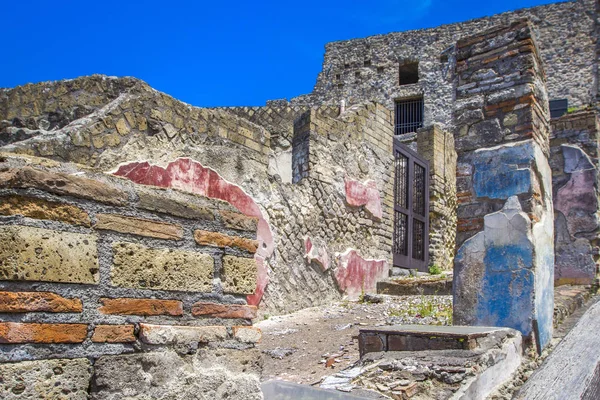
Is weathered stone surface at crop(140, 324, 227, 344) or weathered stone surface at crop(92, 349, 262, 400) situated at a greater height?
weathered stone surface at crop(140, 324, 227, 344)

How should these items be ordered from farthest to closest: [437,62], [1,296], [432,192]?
[437,62], [432,192], [1,296]

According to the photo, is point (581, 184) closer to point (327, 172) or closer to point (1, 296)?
point (327, 172)

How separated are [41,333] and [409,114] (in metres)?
23.0

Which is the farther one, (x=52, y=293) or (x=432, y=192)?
(x=432, y=192)

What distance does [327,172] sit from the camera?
6980 millimetres

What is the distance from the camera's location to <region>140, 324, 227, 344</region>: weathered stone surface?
5.24ft

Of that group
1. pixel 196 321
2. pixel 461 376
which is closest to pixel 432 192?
pixel 461 376

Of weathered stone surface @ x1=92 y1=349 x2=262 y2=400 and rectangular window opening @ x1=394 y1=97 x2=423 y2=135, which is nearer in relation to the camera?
weathered stone surface @ x1=92 y1=349 x2=262 y2=400

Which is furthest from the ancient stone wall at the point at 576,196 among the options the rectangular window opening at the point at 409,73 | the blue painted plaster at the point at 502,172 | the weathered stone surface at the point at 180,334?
the rectangular window opening at the point at 409,73

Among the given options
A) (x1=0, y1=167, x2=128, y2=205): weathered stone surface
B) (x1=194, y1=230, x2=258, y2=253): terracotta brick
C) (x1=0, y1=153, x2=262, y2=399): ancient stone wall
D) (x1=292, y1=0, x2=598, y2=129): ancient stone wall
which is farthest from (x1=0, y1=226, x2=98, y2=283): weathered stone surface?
(x1=292, y1=0, x2=598, y2=129): ancient stone wall

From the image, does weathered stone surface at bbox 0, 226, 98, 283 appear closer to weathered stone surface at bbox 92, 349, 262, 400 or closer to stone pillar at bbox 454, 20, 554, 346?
weathered stone surface at bbox 92, 349, 262, 400

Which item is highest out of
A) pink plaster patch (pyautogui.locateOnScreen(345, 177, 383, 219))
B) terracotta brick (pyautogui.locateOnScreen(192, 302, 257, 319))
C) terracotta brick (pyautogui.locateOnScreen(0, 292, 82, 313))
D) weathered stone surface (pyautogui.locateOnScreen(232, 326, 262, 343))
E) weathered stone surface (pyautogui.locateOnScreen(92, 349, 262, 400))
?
pink plaster patch (pyautogui.locateOnScreen(345, 177, 383, 219))

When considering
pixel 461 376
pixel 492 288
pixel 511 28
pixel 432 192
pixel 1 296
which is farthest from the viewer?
pixel 432 192

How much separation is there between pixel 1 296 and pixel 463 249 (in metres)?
3.29
